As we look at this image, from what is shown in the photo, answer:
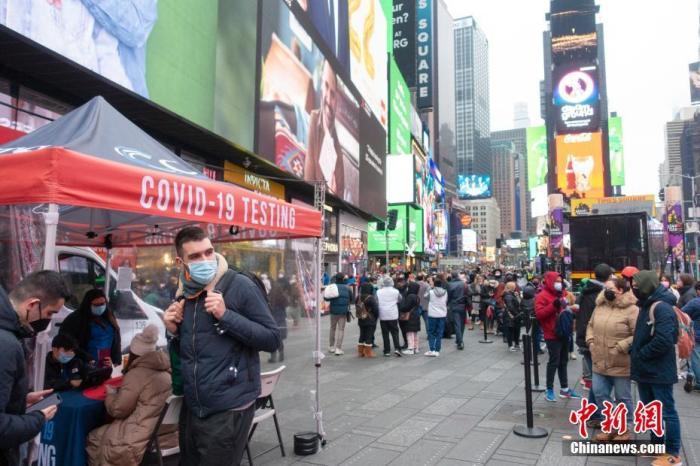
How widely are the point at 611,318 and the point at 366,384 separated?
4.54 meters

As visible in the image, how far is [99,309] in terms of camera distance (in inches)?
215

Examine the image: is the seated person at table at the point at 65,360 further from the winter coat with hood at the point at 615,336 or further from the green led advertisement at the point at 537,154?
the green led advertisement at the point at 537,154

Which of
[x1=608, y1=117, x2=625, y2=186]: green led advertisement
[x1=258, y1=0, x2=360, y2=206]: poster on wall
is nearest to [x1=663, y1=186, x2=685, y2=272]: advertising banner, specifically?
[x1=258, y1=0, x2=360, y2=206]: poster on wall

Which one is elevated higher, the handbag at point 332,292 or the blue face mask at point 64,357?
the handbag at point 332,292

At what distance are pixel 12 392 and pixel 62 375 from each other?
2360mm

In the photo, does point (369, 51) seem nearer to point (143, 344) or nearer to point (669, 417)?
point (669, 417)

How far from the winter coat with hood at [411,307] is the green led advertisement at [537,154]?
A: 97049 mm

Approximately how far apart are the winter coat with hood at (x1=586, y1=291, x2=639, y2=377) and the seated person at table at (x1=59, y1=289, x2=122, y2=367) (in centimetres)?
536

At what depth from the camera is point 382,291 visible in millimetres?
11797

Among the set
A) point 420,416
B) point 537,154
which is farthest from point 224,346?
point 537,154

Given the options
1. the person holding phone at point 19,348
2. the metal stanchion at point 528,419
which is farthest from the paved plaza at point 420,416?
the person holding phone at point 19,348

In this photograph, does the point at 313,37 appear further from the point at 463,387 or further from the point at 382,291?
the point at 463,387

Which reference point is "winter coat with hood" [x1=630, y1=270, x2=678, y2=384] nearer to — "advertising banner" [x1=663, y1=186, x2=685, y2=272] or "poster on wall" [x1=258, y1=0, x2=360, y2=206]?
"poster on wall" [x1=258, y1=0, x2=360, y2=206]

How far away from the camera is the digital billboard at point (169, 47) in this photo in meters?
9.23
